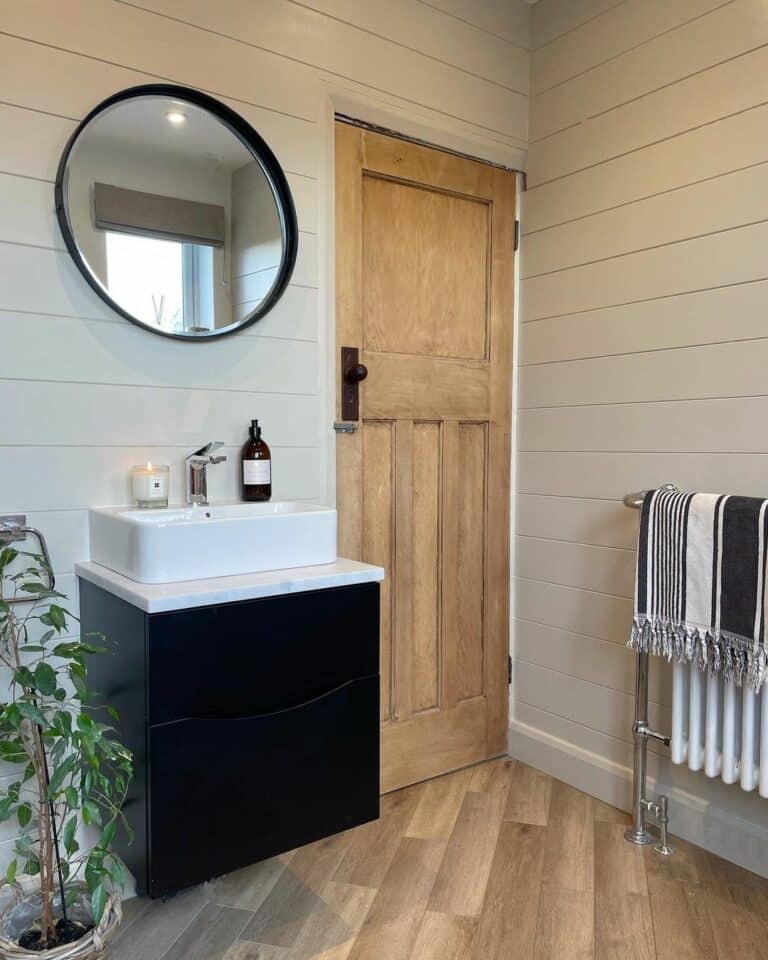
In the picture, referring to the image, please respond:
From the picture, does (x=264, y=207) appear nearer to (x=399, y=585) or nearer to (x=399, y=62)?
(x=399, y=62)

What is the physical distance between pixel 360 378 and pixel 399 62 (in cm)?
89

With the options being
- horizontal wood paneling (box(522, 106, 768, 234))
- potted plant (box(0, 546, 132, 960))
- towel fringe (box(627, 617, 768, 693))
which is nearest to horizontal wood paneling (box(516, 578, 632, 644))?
towel fringe (box(627, 617, 768, 693))

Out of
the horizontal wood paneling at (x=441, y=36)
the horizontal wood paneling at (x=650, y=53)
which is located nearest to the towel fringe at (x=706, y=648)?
the horizontal wood paneling at (x=650, y=53)

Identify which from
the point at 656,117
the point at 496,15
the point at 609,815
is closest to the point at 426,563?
the point at 609,815

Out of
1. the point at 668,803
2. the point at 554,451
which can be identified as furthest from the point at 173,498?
the point at 668,803

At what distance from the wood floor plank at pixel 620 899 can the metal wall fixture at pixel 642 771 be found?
5 centimetres

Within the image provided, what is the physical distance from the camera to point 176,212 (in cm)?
177

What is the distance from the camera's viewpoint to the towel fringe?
164cm

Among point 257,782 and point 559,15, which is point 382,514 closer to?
point 257,782

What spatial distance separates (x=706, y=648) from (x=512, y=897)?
73 cm

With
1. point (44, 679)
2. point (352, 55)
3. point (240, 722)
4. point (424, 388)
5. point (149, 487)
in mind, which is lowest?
point (240, 722)

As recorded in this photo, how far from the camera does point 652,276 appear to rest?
2.04 meters

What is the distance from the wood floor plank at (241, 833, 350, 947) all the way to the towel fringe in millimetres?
932

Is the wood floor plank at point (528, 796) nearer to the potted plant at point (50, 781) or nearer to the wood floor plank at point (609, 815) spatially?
the wood floor plank at point (609, 815)
